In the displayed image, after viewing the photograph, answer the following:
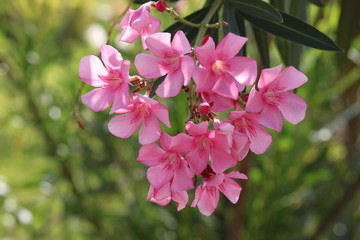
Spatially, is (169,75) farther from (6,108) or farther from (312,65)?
(6,108)

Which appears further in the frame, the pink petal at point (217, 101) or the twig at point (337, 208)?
the twig at point (337, 208)

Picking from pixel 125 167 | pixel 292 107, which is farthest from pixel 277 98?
pixel 125 167

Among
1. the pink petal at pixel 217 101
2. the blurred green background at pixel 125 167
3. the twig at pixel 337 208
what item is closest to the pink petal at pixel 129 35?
the pink petal at pixel 217 101

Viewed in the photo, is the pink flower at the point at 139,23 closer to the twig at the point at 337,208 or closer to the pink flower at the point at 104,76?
the pink flower at the point at 104,76

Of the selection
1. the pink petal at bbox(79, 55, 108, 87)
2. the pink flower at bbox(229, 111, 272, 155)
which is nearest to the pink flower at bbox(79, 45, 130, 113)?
the pink petal at bbox(79, 55, 108, 87)

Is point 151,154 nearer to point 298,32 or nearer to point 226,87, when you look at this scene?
point 226,87

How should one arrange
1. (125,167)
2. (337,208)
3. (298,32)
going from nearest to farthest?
1. (298,32)
2. (337,208)
3. (125,167)
